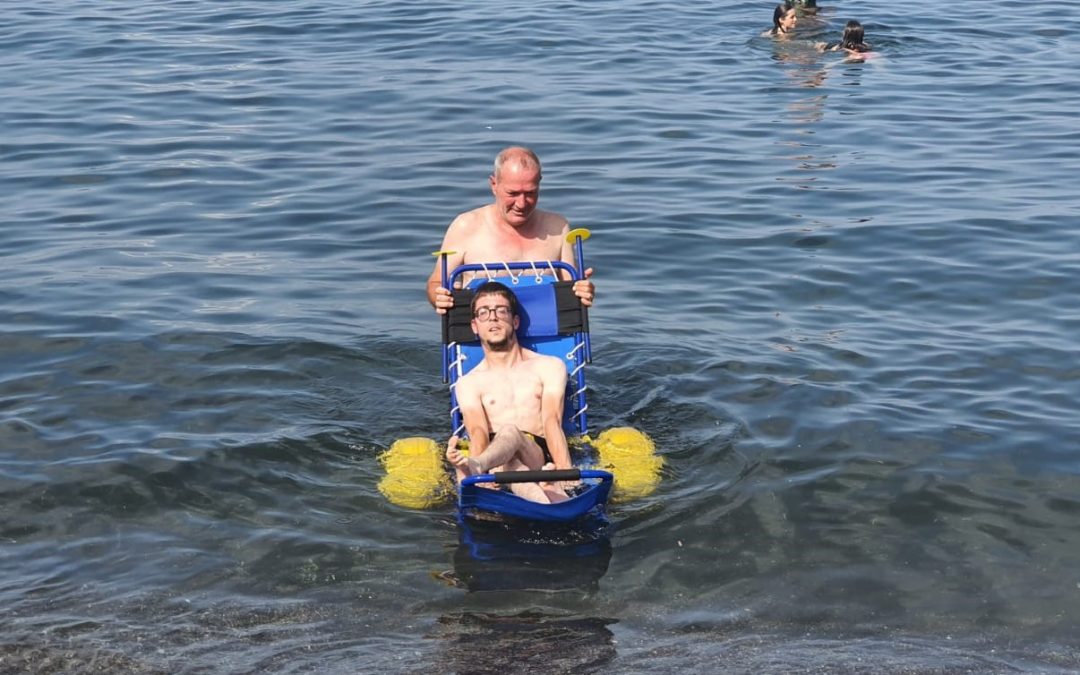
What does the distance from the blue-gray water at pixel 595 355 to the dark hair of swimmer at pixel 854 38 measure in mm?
372

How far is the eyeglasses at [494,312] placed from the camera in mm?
8227

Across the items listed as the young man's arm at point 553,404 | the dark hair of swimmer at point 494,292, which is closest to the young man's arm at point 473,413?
Answer: the young man's arm at point 553,404

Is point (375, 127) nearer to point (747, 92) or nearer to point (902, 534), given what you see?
point (747, 92)

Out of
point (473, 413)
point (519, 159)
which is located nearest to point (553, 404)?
point (473, 413)

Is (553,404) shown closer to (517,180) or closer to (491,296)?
(491,296)

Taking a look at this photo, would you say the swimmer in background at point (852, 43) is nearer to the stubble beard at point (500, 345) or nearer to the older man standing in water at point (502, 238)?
the older man standing in water at point (502, 238)

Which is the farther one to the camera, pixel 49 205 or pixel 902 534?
pixel 49 205

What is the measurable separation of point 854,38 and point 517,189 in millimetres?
11886

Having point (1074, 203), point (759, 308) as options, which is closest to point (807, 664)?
point (759, 308)

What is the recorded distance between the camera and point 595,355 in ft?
34.1

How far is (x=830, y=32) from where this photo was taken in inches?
839

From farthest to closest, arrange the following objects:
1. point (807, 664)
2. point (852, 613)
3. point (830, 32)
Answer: point (830, 32), point (852, 613), point (807, 664)

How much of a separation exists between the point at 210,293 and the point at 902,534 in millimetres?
5958

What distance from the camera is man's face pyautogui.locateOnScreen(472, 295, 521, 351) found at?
8.20 m
